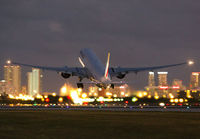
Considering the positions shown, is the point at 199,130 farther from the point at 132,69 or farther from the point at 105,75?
the point at 132,69

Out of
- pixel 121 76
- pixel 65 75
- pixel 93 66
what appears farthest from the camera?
pixel 65 75

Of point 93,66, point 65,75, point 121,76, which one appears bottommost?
point 121,76

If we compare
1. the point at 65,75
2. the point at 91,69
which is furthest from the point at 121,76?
→ the point at 65,75

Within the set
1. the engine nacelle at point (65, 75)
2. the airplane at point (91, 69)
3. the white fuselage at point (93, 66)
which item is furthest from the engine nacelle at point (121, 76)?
the engine nacelle at point (65, 75)

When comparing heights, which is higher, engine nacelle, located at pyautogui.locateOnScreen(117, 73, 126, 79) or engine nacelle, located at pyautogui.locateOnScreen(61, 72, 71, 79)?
engine nacelle, located at pyautogui.locateOnScreen(61, 72, 71, 79)

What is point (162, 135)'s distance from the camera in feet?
118

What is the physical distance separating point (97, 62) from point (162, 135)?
5452cm

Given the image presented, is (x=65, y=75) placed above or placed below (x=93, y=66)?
below

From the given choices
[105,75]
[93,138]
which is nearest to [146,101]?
[105,75]

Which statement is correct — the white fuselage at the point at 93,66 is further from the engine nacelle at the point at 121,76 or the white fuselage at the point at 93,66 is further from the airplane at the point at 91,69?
the engine nacelle at the point at 121,76

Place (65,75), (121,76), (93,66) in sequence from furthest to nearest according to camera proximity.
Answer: (65,75)
(121,76)
(93,66)

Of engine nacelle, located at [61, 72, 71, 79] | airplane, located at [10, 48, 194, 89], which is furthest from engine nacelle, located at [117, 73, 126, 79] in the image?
engine nacelle, located at [61, 72, 71, 79]

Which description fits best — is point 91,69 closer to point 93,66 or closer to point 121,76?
point 93,66

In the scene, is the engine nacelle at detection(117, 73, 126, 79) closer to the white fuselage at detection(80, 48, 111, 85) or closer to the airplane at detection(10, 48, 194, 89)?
the airplane at detection(10, 48, 194, 89)
